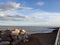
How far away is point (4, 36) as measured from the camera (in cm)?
143

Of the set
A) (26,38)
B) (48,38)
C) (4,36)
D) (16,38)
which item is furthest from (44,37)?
(4,36)

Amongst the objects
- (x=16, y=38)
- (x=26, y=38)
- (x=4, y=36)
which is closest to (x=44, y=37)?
(x=26, y=38)

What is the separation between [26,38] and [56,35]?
0.35m

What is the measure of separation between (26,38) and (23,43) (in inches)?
3.2

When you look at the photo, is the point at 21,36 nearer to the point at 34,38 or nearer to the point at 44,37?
the point at 34,38

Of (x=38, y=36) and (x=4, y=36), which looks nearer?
(x=4, y=36)

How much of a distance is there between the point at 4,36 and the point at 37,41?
37 centimetres

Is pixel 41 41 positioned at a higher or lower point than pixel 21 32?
lower

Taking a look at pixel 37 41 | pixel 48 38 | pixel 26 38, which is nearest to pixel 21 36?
pixel 26 38

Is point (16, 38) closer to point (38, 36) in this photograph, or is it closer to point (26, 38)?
point (26, 38)

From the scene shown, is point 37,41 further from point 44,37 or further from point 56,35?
point 56,35

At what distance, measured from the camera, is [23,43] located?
1446 millimetres

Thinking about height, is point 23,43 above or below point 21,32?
below

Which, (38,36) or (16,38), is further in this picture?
(38,36)
